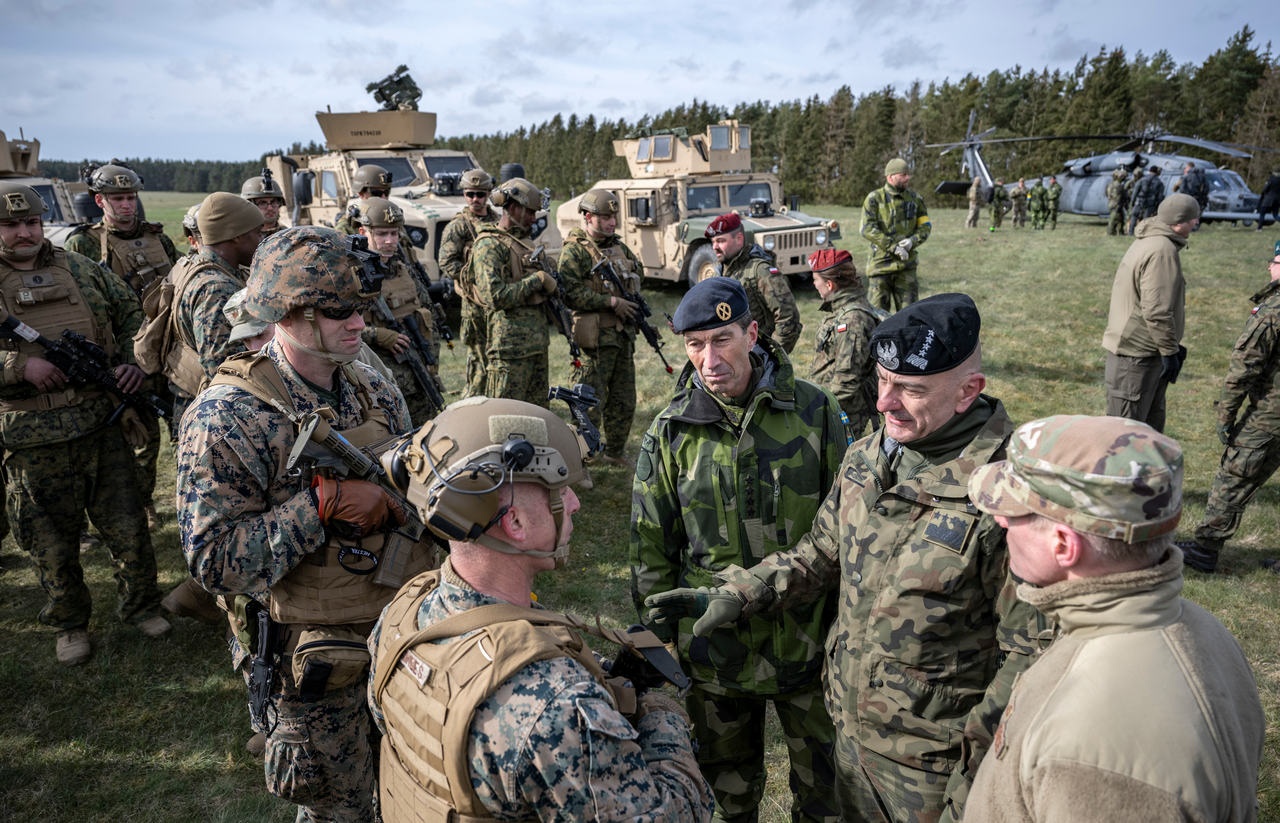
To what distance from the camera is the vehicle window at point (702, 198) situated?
13.7m

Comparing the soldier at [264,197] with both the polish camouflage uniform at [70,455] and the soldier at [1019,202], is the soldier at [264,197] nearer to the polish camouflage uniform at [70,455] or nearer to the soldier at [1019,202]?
the polish camouflage uniform at [70,455]

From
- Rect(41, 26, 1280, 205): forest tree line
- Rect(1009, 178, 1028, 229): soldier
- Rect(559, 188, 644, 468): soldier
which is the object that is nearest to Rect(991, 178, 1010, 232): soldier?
Rect(1009, 178, 1028, 229): soldier

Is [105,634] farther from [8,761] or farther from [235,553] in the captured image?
[235,553]

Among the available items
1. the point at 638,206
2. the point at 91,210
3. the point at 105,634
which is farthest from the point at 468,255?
the point at 638,206

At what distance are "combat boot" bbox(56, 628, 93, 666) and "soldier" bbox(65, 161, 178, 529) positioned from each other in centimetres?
124

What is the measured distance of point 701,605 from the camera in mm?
2471

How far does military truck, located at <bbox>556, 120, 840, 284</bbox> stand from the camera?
42.4ft

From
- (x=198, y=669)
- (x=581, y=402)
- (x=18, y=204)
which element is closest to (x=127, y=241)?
(x=18, y=204)

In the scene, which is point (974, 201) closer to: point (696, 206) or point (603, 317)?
point (696, 206)

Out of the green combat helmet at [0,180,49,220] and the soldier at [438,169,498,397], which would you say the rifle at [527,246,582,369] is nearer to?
the soldier at [438,169,498,397]

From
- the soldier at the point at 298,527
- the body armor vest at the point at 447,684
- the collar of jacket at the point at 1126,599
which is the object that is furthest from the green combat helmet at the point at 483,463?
the collar of jacket at the point at 1126,599

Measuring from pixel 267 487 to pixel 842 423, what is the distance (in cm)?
203

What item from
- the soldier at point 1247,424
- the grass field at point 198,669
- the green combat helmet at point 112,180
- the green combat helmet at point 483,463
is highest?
the green combat helmet at point 112,180

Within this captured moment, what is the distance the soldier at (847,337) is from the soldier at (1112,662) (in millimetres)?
3494
